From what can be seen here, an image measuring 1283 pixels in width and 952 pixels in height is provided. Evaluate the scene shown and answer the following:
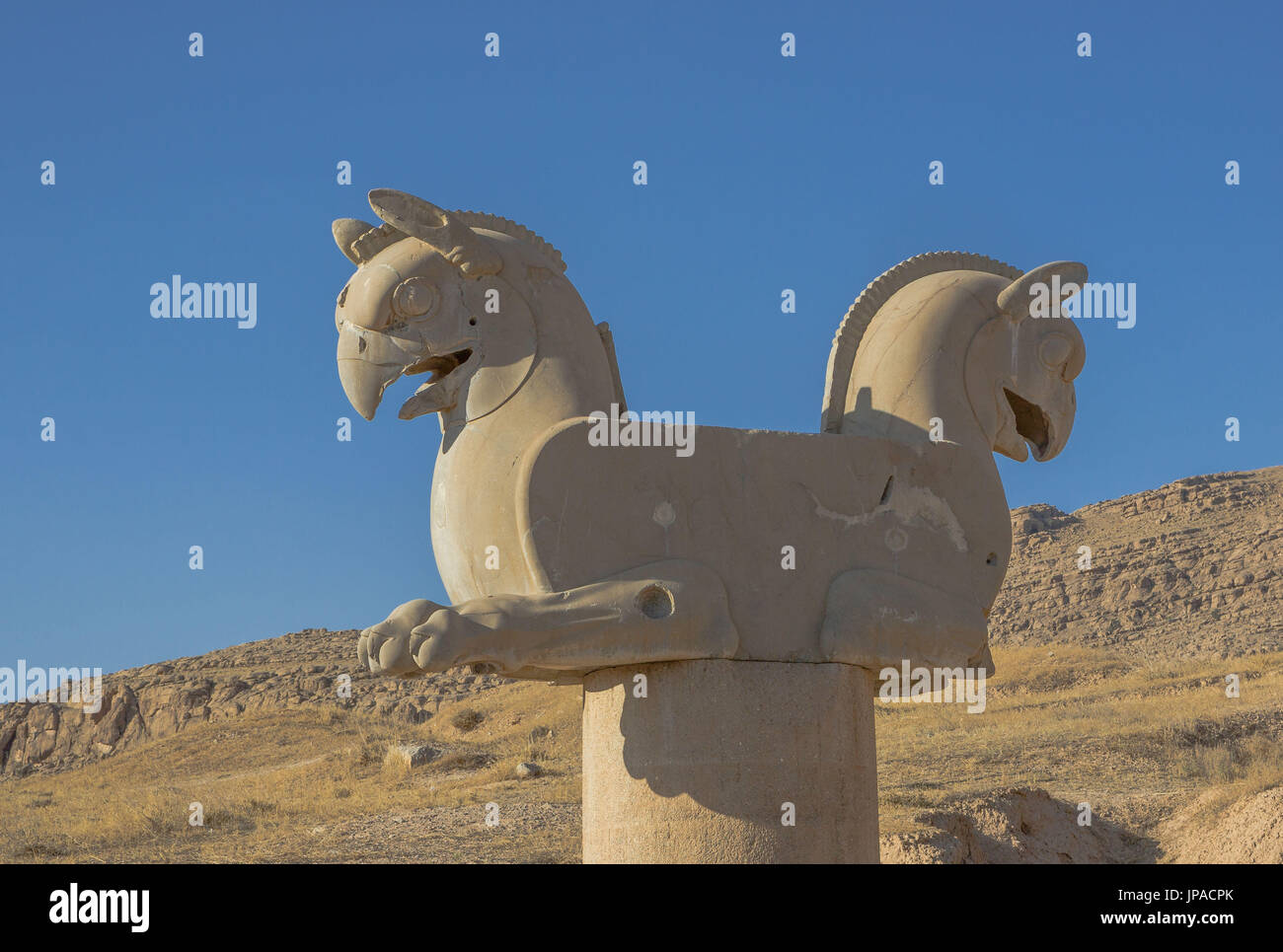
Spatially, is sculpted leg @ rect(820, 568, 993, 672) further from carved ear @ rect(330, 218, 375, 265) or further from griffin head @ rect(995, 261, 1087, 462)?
carved ear @ rect(330, 218, 375, 265)

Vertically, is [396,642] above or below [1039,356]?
below

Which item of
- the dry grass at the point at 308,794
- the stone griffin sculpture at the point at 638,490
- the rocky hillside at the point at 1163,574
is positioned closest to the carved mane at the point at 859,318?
the stone griffin sculpture at the point at 638,490

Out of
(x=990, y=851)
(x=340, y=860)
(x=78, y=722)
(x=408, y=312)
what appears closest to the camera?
(x=408, y=312)

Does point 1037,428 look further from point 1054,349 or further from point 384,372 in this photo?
point 384,372

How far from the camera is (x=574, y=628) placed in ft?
19.4

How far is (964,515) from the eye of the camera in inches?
263

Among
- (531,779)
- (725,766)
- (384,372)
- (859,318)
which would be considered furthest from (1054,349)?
(531,779)

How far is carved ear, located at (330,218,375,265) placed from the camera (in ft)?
22.0

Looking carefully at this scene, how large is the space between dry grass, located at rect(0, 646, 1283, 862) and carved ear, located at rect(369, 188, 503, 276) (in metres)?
6.00

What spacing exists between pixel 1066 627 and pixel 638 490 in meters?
32.3

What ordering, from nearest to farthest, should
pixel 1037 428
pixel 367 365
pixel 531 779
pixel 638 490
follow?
pixel 638 490
pixel 367 365
pixel 1037 428
pixel 531 779
